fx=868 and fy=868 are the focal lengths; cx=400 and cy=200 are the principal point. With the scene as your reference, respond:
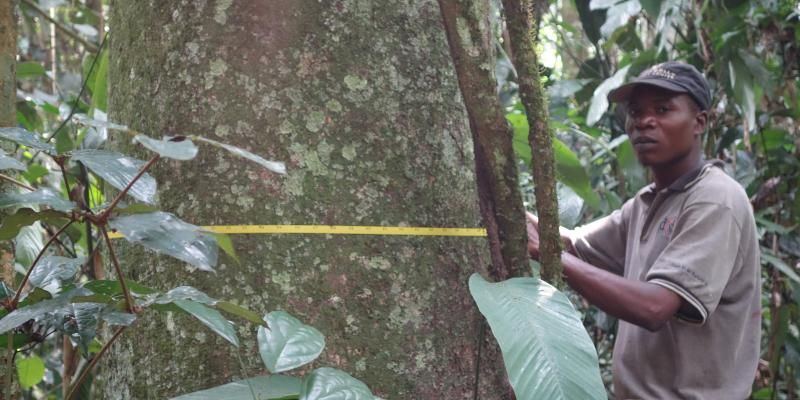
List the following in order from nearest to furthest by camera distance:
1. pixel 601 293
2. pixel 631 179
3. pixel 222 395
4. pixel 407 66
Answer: pixel 222 395 < pixel 407 66 < pixel 601 293 < pixel 631 179

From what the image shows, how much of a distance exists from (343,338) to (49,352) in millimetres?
2841

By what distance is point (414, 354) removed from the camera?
3.71 feet

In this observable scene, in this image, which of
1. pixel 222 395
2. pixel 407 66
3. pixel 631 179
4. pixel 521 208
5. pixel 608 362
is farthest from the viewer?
pixel 608 362

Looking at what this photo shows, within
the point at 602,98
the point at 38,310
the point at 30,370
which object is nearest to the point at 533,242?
the point at 38,310

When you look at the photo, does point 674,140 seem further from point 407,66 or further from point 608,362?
point 608,362

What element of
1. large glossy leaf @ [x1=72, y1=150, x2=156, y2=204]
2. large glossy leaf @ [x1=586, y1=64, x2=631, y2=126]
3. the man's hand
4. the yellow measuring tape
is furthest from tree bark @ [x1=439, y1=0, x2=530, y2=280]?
large glossy leaf @ [x1=586, y1=64, x2=631, y2=126]

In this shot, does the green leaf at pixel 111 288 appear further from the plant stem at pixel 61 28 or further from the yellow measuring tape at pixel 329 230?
the plant stem at pixel 61 28

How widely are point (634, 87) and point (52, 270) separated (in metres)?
1.46

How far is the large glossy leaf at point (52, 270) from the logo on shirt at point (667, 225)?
4.17ft

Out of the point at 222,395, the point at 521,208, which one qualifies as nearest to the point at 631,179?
the point at 521,208

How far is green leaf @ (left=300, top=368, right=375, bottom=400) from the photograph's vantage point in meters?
0.84

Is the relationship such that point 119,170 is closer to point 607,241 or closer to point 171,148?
point 171,148

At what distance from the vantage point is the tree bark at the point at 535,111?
1.30m

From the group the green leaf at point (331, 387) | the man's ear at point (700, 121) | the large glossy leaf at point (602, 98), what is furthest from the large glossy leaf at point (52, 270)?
the large glossy leaf at point (602, 98)
